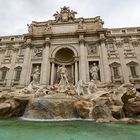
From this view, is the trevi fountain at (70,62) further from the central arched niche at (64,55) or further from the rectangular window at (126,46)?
the rectangular window at (126,46)

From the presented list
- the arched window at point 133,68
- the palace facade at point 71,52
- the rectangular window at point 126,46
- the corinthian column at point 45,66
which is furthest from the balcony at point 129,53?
the corinthian column at point 45,66

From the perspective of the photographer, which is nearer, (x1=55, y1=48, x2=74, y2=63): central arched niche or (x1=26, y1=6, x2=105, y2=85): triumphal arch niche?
(x1=26, y1=6, x2=105, y2=85): triumphal arch niche

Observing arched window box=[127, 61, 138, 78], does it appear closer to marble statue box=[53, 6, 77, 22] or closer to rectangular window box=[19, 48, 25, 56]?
marble statue box=[53, 6, 77, 22]

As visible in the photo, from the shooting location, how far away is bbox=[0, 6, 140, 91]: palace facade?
21172 mm

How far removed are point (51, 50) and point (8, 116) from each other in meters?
13.7

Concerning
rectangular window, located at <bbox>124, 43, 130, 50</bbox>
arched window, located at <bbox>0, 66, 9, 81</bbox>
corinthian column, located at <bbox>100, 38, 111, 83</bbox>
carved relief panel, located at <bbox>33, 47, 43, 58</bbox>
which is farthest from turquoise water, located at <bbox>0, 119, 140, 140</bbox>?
rectangular window, located at <bbox>124, 43, 130, 50</bbox>

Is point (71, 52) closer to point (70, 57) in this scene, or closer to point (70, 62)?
point (70, 57)

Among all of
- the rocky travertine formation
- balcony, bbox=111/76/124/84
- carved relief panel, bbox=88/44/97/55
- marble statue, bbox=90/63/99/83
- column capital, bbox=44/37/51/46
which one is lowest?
the rocky travertine formation

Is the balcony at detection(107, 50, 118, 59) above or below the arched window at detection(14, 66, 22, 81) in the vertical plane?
above

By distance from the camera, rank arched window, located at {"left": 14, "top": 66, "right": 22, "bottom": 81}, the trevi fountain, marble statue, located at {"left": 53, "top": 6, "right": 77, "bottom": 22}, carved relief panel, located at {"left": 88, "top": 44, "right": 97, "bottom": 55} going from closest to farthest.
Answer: the trevi fountain < arched window, located at {"left": 14, "top": 66, "right": 22, "bottom": 81} < carved relief panel, located at {"left": 88, "top": 44, "right": 97, "bottom": 55} < marble statue, located at {"left": 53, "top": 6, "right": 77, "bottom": 22}

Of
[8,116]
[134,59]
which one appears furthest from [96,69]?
[8,116]

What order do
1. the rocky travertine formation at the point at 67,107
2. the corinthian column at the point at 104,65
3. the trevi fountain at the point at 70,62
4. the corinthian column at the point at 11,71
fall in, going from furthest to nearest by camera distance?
the corinthian column at the point at 11,71
the corinthian column at the point at 104,65
the trevi fountain at the point at 70,62
the rocky travertine formation at the point at 67,107

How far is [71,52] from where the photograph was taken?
936 inches

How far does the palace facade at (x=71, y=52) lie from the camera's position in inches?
834
